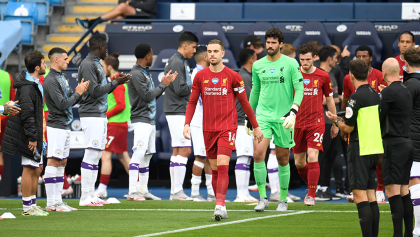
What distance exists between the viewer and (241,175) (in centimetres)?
998

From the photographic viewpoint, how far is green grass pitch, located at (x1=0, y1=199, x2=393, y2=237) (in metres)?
6.35

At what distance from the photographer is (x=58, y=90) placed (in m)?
8.15

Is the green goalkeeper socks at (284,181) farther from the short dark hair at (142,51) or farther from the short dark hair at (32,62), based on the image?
the short dark hair at (32,62)

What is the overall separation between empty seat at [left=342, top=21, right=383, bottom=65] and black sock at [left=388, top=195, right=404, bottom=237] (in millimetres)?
8286

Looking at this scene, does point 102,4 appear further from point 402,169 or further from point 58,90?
point 402,169

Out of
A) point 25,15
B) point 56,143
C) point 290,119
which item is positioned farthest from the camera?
point 25,15

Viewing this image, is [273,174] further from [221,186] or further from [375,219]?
[375,219]

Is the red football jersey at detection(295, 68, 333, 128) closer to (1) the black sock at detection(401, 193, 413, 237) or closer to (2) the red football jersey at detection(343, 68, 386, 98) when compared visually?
(2) the red football jersey at detection(343, 68, 386, 98)

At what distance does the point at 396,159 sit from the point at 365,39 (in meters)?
8.47

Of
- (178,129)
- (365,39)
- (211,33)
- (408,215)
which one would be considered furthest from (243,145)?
(365,39)

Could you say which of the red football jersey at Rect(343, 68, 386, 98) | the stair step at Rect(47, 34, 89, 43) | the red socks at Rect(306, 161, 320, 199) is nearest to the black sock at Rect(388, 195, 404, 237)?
the red socks at Rect(306, 161, 320, 199)

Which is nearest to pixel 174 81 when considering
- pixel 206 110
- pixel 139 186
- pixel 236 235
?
pixel 139 186

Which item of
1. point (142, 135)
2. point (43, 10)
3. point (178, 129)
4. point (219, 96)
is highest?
point (43, 10)

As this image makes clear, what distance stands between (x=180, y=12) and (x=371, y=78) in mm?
8700
